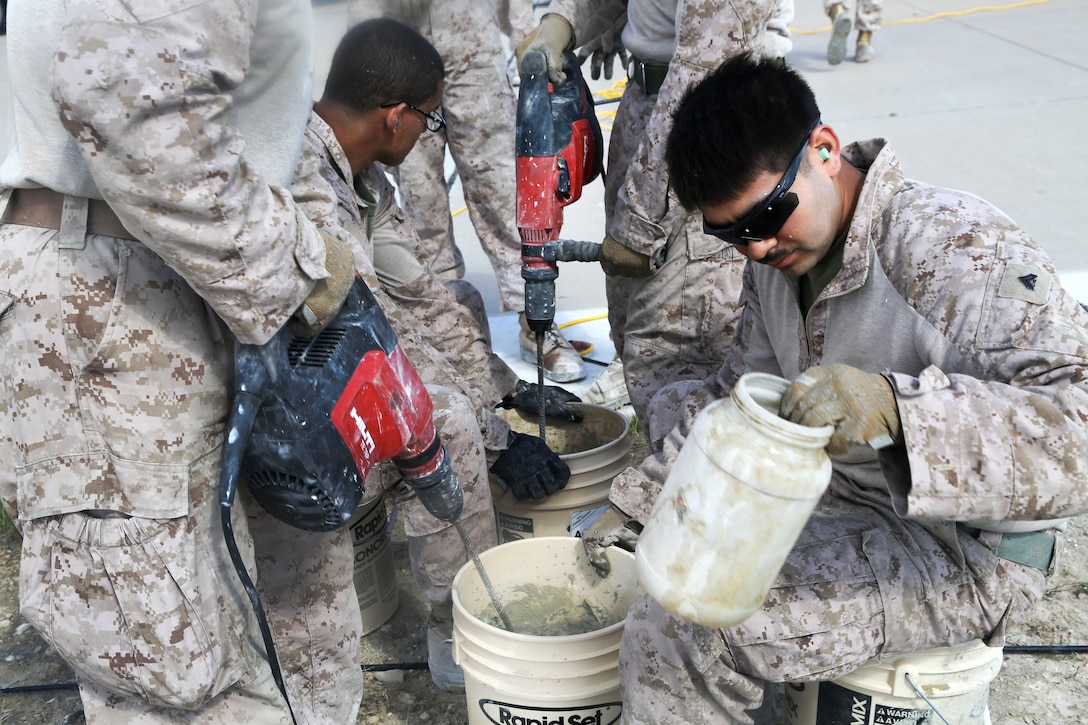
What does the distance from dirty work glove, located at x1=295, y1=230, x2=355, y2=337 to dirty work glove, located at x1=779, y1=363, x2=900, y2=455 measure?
2.76ft

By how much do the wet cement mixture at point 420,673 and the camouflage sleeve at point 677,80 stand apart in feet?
4.95

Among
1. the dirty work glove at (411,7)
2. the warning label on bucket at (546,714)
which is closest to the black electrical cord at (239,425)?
the warning label on bucket at (546,714)

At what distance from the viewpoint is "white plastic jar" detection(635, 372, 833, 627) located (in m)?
1.50

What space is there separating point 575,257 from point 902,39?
9.80m

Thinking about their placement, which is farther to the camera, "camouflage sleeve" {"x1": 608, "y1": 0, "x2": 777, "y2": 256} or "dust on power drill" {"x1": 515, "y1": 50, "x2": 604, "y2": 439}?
"dust on power drill" {"x1": 515, "y1": 50, "x2": 604, "y2": 439}

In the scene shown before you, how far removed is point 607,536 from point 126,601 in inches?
45.0

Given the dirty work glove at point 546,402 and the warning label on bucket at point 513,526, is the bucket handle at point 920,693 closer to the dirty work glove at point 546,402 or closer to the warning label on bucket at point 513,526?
the warning label on bucket at point 513,526

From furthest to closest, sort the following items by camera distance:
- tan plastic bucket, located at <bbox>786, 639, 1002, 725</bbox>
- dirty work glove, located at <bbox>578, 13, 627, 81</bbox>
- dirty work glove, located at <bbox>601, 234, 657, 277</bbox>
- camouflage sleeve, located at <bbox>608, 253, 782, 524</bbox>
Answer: dirty work glove, located at <bbox>578, 13, 627, 81</bbox> → dirty work glove, located at <bbox>601, 234, 657, 277</bbox> → camouflage sleeve, located at <bbox>608, 253, 782, 524</bbox> → tan plastic bucket, located at <bbox>786, 639, 1002, 725</bbox>

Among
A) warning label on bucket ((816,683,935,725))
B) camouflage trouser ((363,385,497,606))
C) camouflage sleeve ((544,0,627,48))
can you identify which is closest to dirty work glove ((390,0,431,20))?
camouflage sleeve ((544,0,627,48))

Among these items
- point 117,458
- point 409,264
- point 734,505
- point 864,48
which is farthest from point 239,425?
point 864,48

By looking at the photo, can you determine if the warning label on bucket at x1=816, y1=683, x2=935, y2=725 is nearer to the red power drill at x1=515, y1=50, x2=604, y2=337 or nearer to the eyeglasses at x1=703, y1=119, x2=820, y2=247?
the eyeglasses at x1=703, y1=119, x2=820, y2=247

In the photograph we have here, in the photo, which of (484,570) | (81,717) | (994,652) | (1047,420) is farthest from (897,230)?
(81,717)

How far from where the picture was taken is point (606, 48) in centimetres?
407

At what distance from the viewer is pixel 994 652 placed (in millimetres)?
2131
